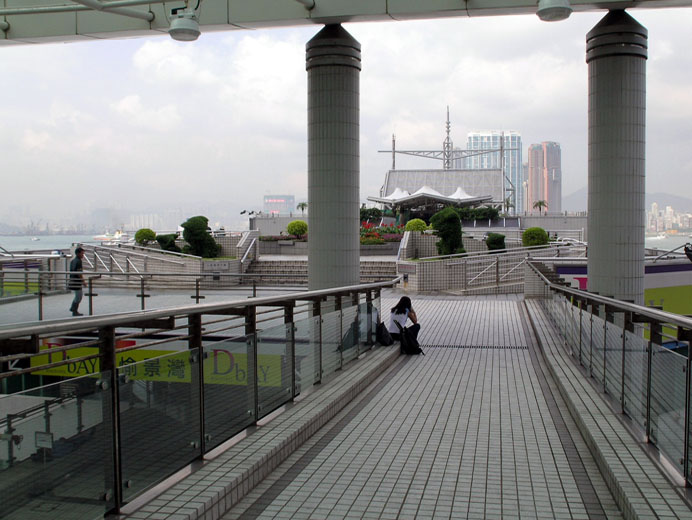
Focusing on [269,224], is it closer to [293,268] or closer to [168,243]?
[168,243]

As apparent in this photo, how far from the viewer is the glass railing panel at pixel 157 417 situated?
11.8ft

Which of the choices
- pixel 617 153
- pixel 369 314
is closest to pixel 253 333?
pixel 369 314

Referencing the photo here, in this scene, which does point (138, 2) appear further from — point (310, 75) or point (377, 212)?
point (377, 212)

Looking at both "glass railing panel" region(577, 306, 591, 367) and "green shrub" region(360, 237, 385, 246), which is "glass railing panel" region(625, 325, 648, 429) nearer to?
"glass railing panel" region(577, 306, 591, 367)

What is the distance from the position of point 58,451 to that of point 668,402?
140 inches

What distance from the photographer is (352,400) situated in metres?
6.96

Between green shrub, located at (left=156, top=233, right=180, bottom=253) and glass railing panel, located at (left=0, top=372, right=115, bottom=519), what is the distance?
26.3 meters

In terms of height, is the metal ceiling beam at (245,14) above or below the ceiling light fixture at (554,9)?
above

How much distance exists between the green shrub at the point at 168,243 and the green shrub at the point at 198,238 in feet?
3.14

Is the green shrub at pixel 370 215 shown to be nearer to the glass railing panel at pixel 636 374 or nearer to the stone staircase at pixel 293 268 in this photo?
the stone staircase at pixel 293 268

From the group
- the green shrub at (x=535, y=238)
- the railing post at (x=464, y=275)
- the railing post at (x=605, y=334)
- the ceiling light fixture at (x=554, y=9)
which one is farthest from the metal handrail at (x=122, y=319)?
the green shrub at (x=535, y=238)

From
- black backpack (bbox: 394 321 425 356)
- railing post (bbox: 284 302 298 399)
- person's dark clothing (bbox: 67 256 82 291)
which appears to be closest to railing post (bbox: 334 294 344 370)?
railing post (bbox: 284 302 298 399)

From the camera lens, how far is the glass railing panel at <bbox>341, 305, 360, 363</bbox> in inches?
321

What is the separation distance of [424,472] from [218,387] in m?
1.59
